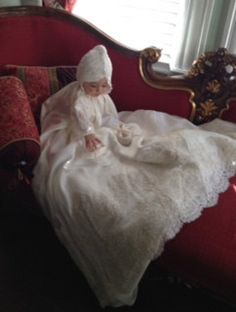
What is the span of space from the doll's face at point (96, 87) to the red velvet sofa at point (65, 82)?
0.19 m

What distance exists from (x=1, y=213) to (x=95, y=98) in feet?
2.56

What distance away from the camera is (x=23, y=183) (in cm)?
139

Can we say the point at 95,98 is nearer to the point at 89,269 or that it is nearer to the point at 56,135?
the point at 56,135

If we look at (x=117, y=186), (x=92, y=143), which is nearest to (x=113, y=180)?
(x=117, y=186)

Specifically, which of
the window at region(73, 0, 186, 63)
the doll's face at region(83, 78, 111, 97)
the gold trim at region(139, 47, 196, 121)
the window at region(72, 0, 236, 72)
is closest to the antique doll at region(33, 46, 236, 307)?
the doll's face at region(83, 78, 111, 97)

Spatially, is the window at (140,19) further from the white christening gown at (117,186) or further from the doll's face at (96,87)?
the white christening gown at (117,186)

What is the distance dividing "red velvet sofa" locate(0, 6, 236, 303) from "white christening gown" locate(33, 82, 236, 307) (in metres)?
0.09

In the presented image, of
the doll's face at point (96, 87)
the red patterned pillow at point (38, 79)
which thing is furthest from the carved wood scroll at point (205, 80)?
the red patterned pillow at point (38, 79)

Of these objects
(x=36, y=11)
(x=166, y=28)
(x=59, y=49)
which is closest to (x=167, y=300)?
(x=59, y=49)

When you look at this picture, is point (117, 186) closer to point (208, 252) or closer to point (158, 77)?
point (208, 252)

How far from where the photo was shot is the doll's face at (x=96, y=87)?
143 centimetres

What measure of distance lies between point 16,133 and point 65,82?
517 millimetres

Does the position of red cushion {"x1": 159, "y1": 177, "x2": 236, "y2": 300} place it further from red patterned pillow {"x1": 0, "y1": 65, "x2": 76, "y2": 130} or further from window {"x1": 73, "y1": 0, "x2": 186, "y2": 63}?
window {"x1": 73, "y1": 0, "x2": 186, "y2": 63}

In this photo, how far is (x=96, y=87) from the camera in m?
1.45
